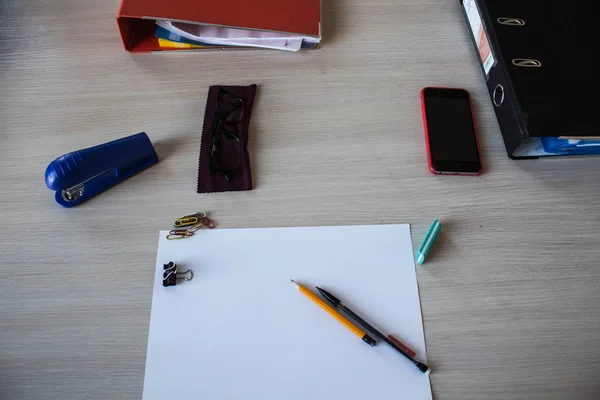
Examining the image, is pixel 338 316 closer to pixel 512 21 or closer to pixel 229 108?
pixel 229 108

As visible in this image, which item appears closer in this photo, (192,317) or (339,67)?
(192,317)

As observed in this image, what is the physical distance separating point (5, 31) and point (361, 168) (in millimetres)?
717

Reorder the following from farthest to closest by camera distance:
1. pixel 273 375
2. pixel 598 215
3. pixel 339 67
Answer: pixel 339 67 → pixel 598 215 → pixel 273 375

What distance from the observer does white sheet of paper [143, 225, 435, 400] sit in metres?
0.60

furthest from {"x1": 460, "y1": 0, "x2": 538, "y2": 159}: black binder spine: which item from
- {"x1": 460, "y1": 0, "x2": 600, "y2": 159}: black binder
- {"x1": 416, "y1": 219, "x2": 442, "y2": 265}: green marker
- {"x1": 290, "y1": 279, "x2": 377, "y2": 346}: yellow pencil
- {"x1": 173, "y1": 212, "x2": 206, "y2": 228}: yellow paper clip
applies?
{"x1": 173, "y1": 212, "x2": 206, "y2": 228}: yellow paper clip

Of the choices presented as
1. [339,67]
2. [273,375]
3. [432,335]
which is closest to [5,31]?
[339,67]

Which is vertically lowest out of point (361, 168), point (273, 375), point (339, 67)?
point (273, 375)

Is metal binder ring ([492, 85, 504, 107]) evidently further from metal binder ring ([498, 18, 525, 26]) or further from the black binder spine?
metal binder ring ([498, 18, 525, 26])

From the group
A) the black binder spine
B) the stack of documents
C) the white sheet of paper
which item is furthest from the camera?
the stack of documents

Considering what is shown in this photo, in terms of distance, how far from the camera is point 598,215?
715mm

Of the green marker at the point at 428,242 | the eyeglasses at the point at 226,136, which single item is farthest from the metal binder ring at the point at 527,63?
the eyeglasses at the point at 226,136

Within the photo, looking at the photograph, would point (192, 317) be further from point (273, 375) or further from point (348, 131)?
point (348, 131)

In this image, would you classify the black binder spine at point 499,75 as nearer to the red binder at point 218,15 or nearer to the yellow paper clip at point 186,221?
the red binder at point 218,15

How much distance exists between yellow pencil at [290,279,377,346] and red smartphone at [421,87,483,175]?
282 mm
